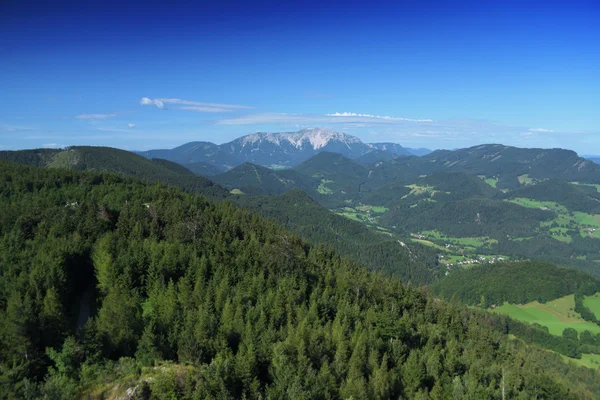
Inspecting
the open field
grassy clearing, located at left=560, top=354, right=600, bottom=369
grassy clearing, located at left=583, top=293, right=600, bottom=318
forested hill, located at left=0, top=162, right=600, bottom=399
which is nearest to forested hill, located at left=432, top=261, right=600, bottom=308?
the open field

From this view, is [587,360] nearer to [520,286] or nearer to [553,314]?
[553,314]

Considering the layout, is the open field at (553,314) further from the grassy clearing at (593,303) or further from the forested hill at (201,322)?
the forested hill at (201,322)

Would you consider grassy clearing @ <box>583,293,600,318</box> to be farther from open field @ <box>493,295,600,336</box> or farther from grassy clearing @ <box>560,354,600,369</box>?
grassy clearing @ <box>560,354,600,369</box>

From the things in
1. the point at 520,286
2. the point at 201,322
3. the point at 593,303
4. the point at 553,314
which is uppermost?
the point at 201,322

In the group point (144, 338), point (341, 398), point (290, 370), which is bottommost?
point (341, 398)

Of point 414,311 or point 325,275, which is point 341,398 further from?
point 414,311

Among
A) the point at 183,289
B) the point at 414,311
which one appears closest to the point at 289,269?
the point at 183,289

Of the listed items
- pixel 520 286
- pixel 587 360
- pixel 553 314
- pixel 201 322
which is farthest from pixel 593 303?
pixel 201 322
